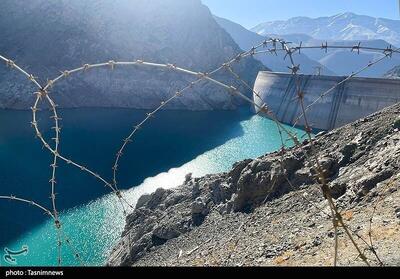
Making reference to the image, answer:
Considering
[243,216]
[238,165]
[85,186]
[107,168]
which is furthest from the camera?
[107,168]

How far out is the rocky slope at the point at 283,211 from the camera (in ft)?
34.4

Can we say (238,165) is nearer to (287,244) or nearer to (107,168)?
(287,244)

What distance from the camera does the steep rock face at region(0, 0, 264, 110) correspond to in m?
83.5

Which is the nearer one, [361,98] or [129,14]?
[361,98]

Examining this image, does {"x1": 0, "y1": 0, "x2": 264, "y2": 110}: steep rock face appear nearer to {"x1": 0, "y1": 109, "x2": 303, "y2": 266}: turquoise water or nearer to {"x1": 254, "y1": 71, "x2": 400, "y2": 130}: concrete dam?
{"x1": 0, "y1": 109, "x2": 303, "y2": 266}: turquoise water

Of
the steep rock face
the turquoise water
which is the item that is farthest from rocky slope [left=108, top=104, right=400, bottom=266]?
the steep rock face

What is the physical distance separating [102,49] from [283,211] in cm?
7584

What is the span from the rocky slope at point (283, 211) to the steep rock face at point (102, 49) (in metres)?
57.8

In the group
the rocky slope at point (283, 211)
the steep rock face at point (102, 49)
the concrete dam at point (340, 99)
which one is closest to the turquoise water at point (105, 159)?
the rocky slope at point (283, 211)

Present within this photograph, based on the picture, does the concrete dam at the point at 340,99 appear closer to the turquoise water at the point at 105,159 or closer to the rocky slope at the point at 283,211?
the turquoise water at the point at 105,159

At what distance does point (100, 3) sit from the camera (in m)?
89.2

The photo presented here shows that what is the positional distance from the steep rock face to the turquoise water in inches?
223

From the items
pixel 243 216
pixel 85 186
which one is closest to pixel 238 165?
pixel 243 216

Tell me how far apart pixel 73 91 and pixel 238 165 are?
211ft
